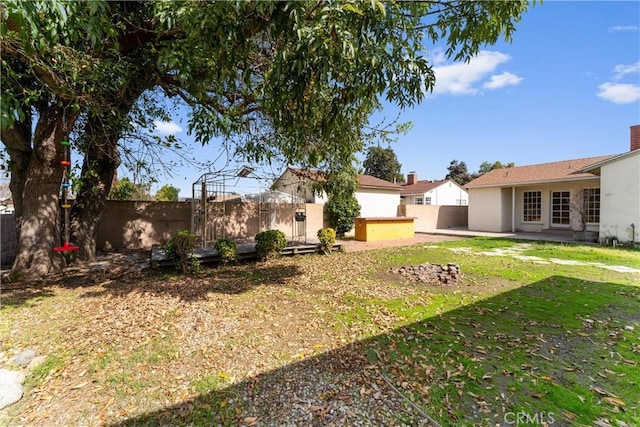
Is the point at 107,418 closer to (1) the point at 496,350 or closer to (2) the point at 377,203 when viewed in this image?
(1) the point at 496,350

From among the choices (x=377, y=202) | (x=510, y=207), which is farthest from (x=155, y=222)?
(x=510, y=207)

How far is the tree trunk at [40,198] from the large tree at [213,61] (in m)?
0.02

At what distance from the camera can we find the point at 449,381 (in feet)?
9.40

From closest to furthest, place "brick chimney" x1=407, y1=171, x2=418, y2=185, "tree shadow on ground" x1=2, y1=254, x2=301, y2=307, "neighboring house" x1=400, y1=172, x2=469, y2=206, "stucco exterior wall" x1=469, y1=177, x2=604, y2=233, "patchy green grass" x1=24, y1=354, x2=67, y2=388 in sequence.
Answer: "patchy green grass" x1=24, y1=354, x2=67, y2=388 < "tree shadow on ground" x1=2, y1=254, x2=301, y2=307 < "stucco exterior wall" x1=469, y1=177, x2=604, y2=233 < "neighboring house" x1=400, y1=172, x2=469, y2=206 < "brick chimney" x1=407, y1=171, x2=418, y2=185

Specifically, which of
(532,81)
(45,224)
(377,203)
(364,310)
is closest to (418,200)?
(377,203)

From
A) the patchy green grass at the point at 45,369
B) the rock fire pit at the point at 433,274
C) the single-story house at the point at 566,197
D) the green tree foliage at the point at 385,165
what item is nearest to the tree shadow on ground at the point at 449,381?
the patchy green grass at the point at 45,369

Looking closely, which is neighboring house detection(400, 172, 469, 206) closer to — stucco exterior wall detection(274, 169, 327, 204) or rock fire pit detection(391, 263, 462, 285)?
stucco exterior wall detection(274, 169, 327, 204)

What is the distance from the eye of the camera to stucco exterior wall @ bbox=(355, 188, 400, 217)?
1962 centimetres

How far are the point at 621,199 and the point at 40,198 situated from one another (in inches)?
736

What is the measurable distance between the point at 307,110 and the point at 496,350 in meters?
3.94

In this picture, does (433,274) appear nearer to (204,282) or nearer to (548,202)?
(204,282)

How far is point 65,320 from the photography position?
14.2 feet

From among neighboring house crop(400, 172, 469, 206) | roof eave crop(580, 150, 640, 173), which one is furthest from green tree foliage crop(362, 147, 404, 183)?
roof eave crop(580, 150, 640, 173)

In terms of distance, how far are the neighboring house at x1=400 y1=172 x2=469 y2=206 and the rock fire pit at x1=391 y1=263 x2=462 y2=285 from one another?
1866 cm
